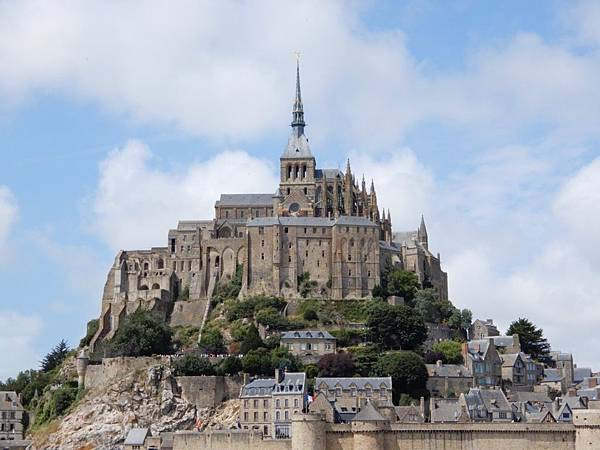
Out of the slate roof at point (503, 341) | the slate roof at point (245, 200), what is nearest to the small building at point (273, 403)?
the slate roof at point (503, 341)

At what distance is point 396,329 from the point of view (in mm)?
72750

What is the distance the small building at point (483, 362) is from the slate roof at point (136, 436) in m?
20.5

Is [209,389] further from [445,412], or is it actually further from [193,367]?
[445,412]

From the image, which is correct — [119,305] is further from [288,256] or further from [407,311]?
[407,311]

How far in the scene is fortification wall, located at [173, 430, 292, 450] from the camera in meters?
55.1

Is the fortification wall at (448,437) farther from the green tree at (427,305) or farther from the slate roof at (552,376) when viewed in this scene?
the green tree at (427,305)

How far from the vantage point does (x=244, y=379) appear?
65.7 meters

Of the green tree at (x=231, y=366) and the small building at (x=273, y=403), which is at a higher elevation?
the green tree at (x=231, y=366)

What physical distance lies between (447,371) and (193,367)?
50.5 feet

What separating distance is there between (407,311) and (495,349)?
616 centimetres

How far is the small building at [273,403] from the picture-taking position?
2328 inches

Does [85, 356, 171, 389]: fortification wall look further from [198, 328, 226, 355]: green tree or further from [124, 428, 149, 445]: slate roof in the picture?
[124, 428, 149, 445]: slate roof

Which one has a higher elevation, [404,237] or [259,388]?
[404,237]

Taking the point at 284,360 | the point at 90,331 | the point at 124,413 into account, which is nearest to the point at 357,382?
the point at 284,360
